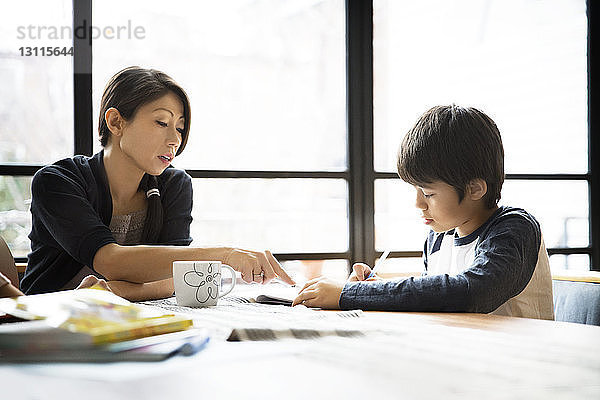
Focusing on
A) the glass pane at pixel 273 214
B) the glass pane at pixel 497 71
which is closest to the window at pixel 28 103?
the glass pane at pixel 273 214

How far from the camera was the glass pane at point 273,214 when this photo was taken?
126 inches

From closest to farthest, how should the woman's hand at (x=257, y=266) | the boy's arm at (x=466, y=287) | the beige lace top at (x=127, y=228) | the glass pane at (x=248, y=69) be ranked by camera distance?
the boy's arm at (x=466, y=287) → the woman's hand at (x=257, y=266) → the beige lace top at (x=127, y=228) → the glass pane at (x=248, y=69)

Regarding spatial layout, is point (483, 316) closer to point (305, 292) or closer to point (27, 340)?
point (305, 292)

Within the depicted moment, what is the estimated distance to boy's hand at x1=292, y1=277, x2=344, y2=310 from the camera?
3.90 ft

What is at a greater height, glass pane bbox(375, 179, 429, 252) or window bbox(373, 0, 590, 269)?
window bbox(373, 0, 590, 269)

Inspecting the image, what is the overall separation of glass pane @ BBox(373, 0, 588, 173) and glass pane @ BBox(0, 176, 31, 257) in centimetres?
165

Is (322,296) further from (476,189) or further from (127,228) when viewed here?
(127,228)

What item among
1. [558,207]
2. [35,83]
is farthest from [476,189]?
[558,207]

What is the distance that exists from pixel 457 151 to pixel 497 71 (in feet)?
7.80

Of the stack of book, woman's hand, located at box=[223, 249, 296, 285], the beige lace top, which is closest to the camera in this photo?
the stack of book

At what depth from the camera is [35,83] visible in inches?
116

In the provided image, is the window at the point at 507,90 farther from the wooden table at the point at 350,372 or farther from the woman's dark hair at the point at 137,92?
the wooden table at the point at 350,372

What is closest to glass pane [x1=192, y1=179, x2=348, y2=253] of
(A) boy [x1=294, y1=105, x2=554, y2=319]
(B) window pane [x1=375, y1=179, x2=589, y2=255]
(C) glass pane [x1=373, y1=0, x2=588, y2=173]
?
(B) window pane [x1=375, y1=179, x2=589, y2=255]

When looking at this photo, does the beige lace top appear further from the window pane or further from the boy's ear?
the window pane
